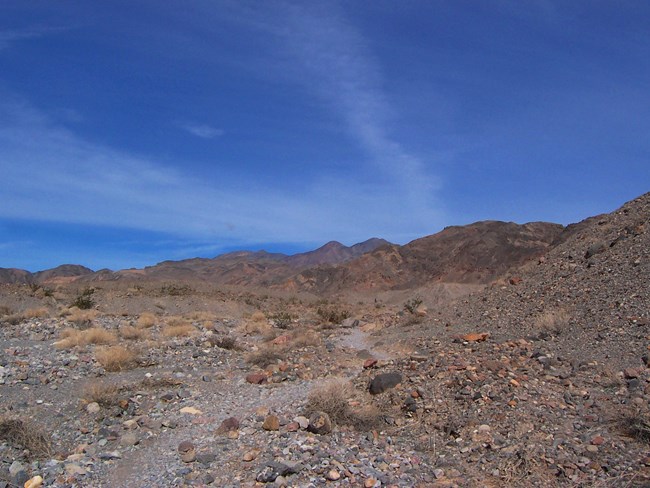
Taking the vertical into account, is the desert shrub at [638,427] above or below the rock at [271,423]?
below

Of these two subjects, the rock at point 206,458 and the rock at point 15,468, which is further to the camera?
the rock at point 206,458

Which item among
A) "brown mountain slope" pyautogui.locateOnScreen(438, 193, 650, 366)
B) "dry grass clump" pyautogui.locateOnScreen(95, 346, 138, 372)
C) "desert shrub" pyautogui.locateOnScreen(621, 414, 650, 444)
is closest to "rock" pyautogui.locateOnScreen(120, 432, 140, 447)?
"dry grass clump" pyautogui.locateOnScreen(95, 346, 138, 372)

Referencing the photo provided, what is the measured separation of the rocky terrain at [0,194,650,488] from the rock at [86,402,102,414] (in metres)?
0.03

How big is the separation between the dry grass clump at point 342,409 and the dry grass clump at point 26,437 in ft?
12.3

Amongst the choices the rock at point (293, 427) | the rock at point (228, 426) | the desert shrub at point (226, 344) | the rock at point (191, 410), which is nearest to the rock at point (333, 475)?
the rock at point (293, 427)

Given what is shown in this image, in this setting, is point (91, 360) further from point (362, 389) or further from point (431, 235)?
point (431, 235)

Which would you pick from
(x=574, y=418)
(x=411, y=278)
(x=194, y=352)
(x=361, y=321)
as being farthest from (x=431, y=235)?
(x=574, y=418)

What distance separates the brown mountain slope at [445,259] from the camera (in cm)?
7238

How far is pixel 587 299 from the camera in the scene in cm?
1422

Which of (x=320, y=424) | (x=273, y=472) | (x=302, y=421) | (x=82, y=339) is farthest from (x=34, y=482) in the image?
(x=82, y=339)

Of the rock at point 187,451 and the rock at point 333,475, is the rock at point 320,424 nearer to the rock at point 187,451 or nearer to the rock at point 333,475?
the rock at point 333,475

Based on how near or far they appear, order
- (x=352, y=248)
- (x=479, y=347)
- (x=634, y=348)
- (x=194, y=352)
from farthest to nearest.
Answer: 1. (x=352, y=248)
2. (x=194, y=352)
3. (x=479, y=347)
4. (x=634, y=348)

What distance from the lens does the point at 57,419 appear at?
347 inches

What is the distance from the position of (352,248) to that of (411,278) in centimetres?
10481
